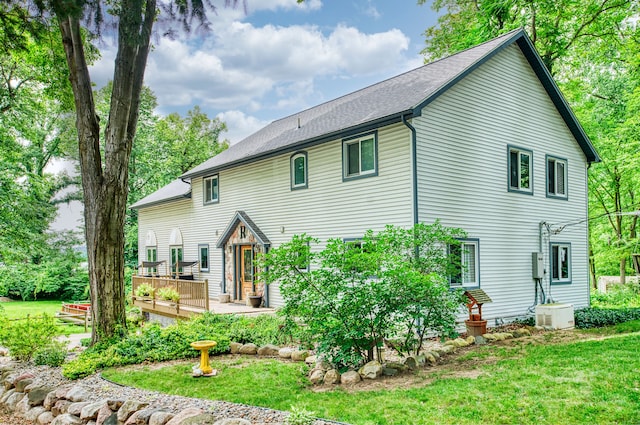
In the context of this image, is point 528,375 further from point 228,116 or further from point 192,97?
point 228,116

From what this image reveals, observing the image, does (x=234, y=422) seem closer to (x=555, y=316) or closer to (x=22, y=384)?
(x=22, y=384)

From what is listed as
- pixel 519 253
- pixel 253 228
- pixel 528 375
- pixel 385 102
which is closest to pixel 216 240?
pixel 253 228

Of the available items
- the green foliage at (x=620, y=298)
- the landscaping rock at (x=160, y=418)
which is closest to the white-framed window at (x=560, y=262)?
the green foliage at (x=620, y=298)

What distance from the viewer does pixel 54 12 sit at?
8016mm

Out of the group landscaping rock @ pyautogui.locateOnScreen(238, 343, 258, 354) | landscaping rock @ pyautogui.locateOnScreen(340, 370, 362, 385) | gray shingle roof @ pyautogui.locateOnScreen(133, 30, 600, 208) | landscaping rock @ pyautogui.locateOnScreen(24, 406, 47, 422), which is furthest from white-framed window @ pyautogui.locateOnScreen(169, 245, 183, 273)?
landscaping rock @ pyautogui.locateOnScreen(340, 370, 362, 385)

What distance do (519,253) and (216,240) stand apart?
10.4m

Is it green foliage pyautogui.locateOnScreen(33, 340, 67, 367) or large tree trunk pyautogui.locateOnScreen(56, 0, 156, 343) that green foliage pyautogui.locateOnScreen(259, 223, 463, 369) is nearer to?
large tree trunk pyautogui.locateOnScreen(56, 0, 156, 343)

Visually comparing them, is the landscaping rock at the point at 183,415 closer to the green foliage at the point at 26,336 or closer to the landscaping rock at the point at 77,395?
the landscaping rock at the point at 77,395

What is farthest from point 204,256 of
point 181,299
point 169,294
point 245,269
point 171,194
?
point 181,299

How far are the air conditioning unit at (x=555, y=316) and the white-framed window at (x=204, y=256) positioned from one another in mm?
11733

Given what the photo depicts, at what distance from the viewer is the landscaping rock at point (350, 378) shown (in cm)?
652

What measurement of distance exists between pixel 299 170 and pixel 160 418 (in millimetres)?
9566

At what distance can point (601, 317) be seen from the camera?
13.0 metres

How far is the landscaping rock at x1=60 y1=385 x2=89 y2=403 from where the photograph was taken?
6512 millimetres
